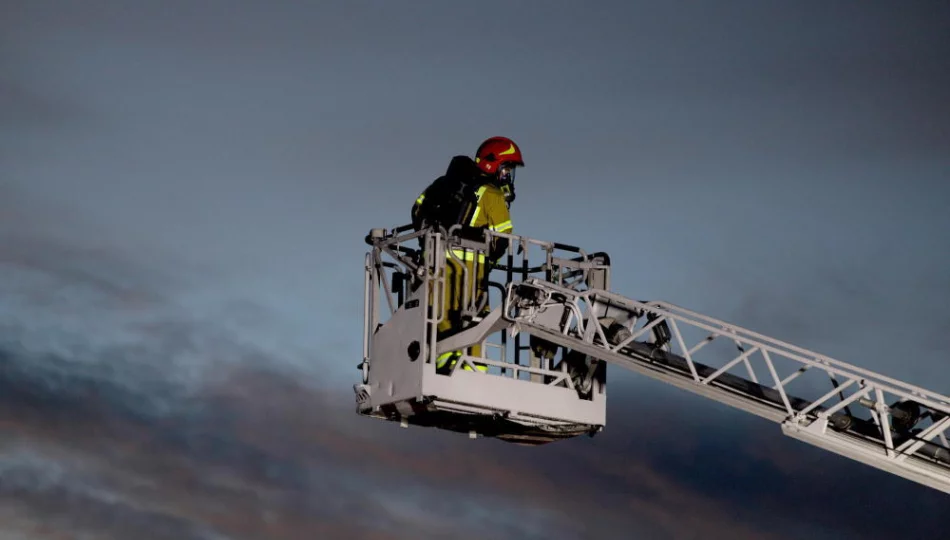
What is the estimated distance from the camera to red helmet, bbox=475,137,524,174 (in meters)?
27.4

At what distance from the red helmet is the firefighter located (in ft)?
1.46

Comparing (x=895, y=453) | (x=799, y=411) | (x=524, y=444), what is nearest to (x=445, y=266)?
(x=524, y=444)

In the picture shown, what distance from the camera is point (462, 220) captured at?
25812 millimetres

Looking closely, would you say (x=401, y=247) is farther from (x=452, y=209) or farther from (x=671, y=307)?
(x=671, y=307)

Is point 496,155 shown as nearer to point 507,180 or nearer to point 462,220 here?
point 507,180

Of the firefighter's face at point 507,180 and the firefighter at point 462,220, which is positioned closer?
the firefighter at point 462,220

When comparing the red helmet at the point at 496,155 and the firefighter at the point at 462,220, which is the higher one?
the red helmet at the point at 496,155

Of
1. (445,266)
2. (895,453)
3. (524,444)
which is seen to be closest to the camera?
(895,453)

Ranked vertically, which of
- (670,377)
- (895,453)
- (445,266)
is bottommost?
(895,453)

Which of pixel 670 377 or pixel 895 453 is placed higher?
pixel 670 377

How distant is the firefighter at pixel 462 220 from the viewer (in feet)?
83.3

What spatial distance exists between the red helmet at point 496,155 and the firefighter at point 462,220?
0.45 meters

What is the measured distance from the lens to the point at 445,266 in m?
24.8

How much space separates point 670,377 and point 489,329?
10.3 feet
